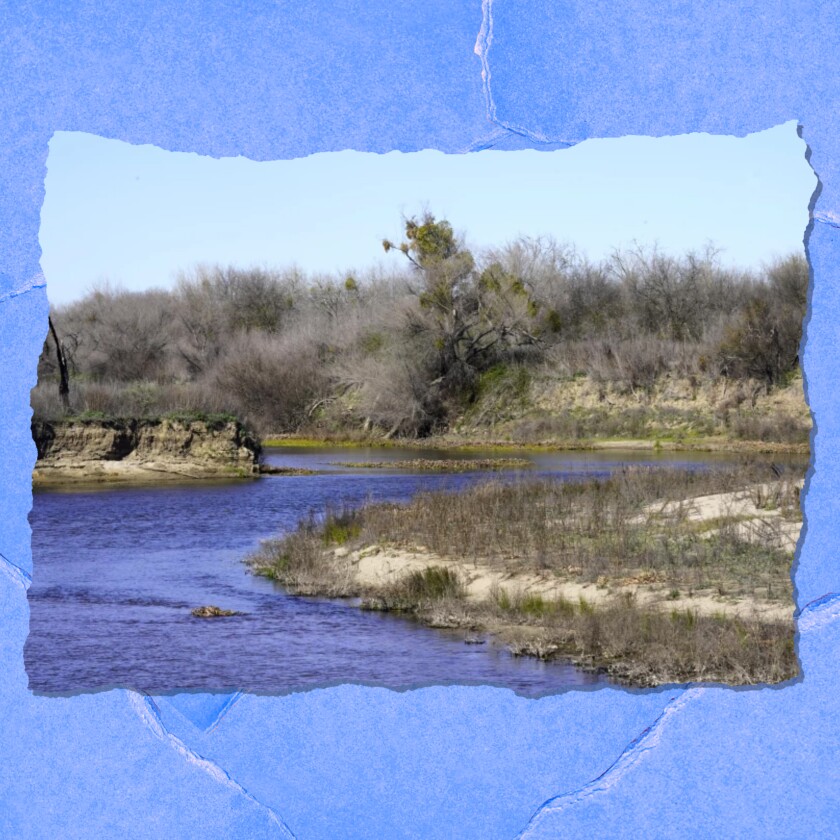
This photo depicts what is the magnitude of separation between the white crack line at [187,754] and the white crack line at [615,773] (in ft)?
2.66

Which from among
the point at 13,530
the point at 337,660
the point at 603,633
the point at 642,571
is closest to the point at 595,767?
the point at 603,633

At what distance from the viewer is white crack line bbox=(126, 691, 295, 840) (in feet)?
12.2

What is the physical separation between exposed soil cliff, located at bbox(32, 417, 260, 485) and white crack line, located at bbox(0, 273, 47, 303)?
0.59 meters

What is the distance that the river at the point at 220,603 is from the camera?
4090 mm

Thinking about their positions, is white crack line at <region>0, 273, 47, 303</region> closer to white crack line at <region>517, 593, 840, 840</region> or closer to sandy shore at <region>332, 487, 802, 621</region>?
sandy shore at <region>332, 487, 802, 621</region>

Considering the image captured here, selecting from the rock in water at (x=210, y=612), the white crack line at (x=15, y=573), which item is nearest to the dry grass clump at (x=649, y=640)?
the rock in water at (x=210, y=612)

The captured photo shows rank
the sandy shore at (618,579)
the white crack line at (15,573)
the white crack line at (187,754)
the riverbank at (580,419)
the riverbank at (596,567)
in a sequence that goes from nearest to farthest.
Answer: the white crack line at (187,754)
the white crack line at (15,573)
the riverbank at (596,567)
the sandy shore at (618,579)
the riverbank at (580,419)

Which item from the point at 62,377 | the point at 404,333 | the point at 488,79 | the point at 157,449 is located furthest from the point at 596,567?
the point at 62,377

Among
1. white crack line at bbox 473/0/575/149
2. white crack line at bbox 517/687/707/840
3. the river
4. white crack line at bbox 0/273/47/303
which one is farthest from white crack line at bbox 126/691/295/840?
white crack line at bbox 473/0/575/149

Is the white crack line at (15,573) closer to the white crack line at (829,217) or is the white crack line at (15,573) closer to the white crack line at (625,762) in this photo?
the white crack line at (625,762)

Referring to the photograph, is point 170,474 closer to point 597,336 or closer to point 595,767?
point 597,336

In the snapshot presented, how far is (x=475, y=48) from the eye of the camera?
A: 378 centimetres

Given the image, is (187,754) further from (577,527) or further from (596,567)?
(577,527)

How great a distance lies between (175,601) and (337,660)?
830 millimetres
